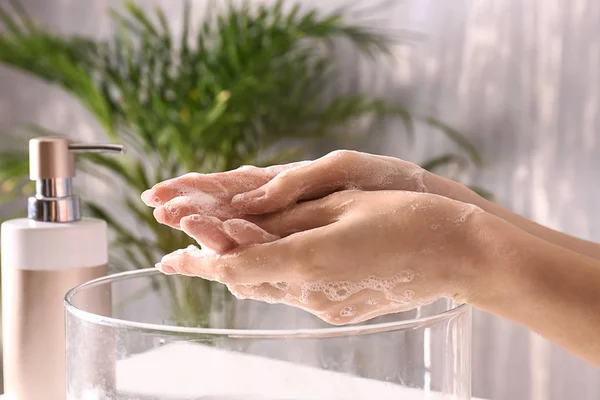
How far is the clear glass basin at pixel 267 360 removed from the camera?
1.10 feet

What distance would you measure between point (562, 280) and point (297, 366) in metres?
0.14

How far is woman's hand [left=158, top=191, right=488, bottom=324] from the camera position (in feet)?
1.18

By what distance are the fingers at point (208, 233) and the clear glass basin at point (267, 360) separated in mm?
44

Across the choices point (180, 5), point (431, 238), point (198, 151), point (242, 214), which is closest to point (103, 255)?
point (242, 214)

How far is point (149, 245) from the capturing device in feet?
5.07

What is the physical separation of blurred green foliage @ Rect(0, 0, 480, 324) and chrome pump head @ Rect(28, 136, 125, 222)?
767 mm

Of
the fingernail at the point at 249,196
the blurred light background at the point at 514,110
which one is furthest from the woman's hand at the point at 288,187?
the blurred light background at the point at 514,110

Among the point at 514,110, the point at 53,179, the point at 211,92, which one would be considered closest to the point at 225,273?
the point at 53,179

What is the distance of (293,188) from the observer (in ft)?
1.43

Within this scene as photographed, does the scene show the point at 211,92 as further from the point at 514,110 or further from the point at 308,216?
the point at 308,216

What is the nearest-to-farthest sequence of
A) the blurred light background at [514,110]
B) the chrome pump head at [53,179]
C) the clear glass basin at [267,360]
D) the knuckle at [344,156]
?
the clear glass basin at [267,360] → the knuckle at [344,156] → the chrome pump head at [53,179] → the blurred light background at [514,110]

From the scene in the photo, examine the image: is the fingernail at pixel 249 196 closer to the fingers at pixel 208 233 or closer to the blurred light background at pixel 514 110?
the fingers at pixel 208 233

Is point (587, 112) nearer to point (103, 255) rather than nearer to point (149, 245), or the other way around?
point (149, 245)

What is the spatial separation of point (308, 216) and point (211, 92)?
1058 mm
